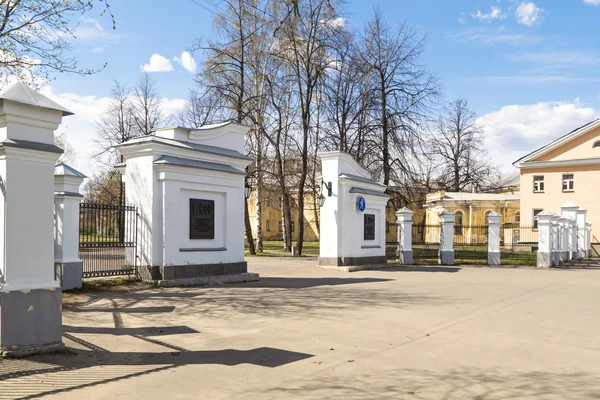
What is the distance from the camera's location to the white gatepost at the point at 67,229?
42.4 ft

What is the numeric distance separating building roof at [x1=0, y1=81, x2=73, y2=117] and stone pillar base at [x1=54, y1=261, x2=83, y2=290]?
21.9 feet

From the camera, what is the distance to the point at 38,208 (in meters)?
6.88

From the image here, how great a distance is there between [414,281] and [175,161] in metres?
8.29

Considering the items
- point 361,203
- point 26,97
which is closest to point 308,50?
point 361,203

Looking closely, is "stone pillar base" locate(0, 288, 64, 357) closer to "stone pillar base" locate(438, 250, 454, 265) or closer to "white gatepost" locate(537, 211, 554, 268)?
"stone pillar base" locate(438, 250, 454, 265)

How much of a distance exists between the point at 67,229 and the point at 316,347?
806cm

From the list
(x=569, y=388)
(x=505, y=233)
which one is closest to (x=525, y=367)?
(x=569, y=388)

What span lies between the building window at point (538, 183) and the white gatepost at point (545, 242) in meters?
18.9

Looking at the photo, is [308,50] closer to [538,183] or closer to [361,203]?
[361,203]

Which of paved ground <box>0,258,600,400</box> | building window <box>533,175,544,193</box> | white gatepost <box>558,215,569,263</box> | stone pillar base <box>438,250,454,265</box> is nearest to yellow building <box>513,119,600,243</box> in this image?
building window <box>533,175,544,193</box>

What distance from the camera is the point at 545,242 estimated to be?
25.9m

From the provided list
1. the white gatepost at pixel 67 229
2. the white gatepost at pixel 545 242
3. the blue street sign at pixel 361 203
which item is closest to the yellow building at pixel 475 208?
the white gatepost at pixel 545 242

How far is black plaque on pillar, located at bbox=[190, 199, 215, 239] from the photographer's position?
15429 millimetres

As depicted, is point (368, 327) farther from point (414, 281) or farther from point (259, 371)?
point (414, 281)
